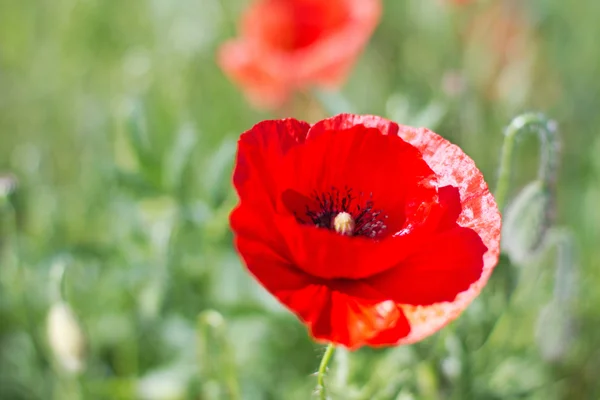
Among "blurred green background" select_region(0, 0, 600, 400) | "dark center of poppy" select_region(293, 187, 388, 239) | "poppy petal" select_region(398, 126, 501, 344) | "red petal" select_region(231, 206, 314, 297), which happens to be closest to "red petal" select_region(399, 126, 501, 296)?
"poppy petal" select_region(398, 126, 501, 344)

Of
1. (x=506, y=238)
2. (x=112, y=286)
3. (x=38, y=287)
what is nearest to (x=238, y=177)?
(x=506, y=238)

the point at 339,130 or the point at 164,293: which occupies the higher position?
the point at 164,293

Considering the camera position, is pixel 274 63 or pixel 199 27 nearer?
pixel 274 63

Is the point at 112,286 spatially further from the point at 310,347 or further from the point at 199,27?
the point at 199,27

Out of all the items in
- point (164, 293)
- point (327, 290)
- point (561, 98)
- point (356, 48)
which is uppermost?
point (561, 98)

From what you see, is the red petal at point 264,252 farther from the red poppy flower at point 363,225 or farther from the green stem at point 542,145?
the green stem at point 542,145

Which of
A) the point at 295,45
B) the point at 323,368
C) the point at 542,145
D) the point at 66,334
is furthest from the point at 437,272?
the point at 295,45

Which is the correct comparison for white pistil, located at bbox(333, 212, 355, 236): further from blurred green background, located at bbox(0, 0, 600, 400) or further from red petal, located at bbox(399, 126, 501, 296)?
blurred green background, located at bbox(0, 0, 600, 400)
